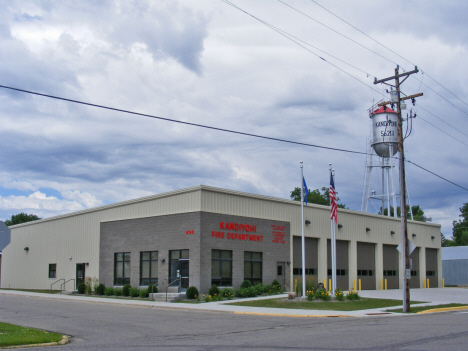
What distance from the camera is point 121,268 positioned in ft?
124

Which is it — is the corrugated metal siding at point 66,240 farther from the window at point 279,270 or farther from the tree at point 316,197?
the tree at point 316,197

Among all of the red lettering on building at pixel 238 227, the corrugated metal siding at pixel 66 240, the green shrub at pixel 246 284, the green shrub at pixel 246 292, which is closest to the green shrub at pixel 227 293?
the green shrub at pixel 246 292

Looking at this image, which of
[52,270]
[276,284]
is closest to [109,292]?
[276,284]

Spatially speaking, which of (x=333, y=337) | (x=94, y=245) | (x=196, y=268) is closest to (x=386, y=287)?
(x=196, y=268)

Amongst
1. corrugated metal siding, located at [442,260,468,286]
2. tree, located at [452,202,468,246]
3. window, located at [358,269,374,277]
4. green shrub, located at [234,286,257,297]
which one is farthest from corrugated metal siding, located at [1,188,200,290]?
tree, located at [452,202,468,246]

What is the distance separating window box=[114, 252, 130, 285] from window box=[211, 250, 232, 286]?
25.9 feet

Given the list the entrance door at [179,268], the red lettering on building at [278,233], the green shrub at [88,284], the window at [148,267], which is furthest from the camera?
the green shrub at [88,284]

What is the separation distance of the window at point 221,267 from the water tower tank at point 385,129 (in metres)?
24.5

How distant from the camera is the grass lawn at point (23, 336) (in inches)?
533

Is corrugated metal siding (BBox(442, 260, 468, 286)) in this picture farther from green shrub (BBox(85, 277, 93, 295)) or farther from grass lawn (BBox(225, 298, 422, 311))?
green shrub (BBox(85, 277, 93, 295))

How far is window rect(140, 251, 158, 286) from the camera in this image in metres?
34.9

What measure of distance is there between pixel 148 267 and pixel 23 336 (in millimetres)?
21135

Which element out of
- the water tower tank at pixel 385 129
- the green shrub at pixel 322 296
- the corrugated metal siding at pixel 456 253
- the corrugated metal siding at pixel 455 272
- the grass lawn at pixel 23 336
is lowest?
the corrugated metal siding at pixel 455 272

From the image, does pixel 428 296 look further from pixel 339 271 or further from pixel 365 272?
pixel 365 272
